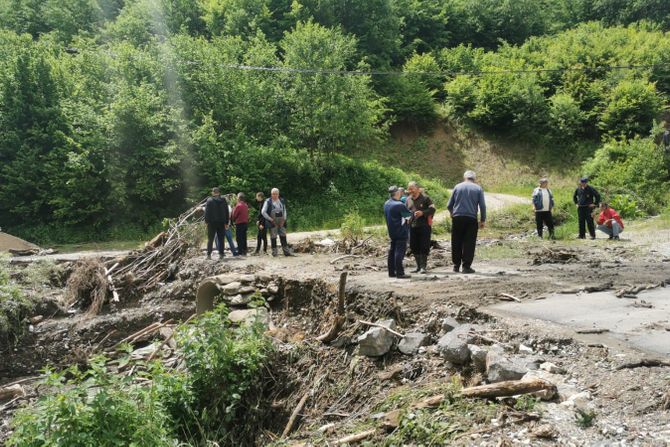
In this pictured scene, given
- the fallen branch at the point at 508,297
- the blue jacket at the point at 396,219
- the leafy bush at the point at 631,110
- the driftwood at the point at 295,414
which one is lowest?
the driftwood at the point at 295,414

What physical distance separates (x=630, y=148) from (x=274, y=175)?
18.4 metres

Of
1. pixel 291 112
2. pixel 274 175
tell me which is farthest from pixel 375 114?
pixel 274 175

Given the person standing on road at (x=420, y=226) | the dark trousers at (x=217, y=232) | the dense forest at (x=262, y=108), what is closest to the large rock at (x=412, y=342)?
the person standing on road at (x=420, y=226)

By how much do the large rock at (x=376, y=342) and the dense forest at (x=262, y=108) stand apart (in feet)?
50.3

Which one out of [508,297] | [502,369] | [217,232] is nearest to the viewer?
[502,369]

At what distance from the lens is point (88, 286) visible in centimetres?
1488

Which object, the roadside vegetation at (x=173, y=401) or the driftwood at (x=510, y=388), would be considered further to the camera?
the roadside vegetation at (x=173, y=401)

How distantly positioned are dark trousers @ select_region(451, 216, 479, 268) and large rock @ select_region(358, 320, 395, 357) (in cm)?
355

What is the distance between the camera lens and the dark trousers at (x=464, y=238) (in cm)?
1018

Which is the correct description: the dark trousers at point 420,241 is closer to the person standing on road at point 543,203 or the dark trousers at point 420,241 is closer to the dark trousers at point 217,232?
the dark trousers at point 217,232

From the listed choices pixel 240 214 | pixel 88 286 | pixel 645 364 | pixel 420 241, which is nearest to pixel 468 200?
pixel 420 241

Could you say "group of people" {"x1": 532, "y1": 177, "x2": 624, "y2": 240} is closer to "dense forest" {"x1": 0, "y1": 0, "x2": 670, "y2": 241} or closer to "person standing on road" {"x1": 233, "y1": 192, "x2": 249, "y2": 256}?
"person standing on road" {"x1": 233, "y1": 192, "x2": 249, "y2": 256}

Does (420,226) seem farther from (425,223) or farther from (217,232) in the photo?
(217,232)

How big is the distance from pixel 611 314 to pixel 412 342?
252 centimetres
